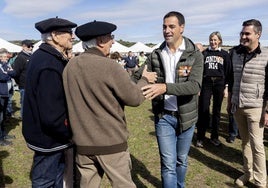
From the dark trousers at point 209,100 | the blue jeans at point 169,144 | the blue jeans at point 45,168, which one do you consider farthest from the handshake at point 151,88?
the dark trousers at point 209,100

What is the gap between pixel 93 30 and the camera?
2537mm

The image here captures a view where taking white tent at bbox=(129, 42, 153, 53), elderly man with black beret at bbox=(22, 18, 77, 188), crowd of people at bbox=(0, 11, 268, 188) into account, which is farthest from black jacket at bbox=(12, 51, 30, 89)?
white tent at bbox=(129, 42, 153, 53)

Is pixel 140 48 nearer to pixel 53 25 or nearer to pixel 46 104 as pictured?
pixel 53 25

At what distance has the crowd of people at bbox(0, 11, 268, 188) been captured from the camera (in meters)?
2.53

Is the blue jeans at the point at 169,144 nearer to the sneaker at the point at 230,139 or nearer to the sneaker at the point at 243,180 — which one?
the sneaker at the point at 243,180

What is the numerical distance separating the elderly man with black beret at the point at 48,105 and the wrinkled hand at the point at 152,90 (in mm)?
729

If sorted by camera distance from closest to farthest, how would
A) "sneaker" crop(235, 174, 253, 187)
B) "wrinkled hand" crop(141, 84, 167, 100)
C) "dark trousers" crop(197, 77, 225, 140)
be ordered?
"wrinkled hand" crop(141, 84, 167, 100), "sneaker" crop(235, 174, 253, 187), "dark trousers" crop(197, 77, 225, 140)

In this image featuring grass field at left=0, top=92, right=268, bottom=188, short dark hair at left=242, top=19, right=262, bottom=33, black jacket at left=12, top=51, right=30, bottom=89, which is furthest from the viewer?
black jacket at left=12, top=51, right=30, bottom=89

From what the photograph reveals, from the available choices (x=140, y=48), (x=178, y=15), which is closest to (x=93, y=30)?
(x=178, y=15)

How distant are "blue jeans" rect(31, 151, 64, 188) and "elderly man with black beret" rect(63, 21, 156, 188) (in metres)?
0.40

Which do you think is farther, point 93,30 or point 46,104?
point 46,104

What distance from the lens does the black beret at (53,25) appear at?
9.48 ft

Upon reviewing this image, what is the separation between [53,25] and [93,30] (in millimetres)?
548

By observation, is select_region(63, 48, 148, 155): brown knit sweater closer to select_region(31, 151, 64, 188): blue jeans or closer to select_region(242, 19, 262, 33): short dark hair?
select_region(31, 151, 64, 188): blue jeans
